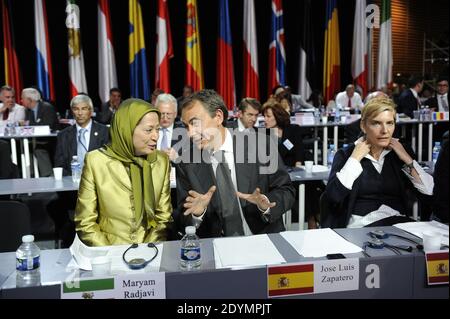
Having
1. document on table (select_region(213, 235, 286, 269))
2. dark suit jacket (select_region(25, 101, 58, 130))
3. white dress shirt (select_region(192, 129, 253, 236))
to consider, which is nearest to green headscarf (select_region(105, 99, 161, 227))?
white dress shirt (select_region(192, 129, 253, 236))

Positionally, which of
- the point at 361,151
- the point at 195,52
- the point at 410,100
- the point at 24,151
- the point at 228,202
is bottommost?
the point at 24,151

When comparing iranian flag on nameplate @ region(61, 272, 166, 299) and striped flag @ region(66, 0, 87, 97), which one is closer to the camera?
iranian flag on nameplate @ region(61, 272, 166, 299)

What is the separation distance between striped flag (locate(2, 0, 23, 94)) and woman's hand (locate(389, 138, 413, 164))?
6806 millimetres

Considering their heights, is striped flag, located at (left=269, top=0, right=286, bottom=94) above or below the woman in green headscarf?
above

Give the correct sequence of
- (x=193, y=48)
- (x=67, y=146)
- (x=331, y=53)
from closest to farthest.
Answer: (x=67, y=146)
(x=193, y=48)
(x=331, y=53)

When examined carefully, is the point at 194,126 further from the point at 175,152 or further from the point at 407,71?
the point at 407,71

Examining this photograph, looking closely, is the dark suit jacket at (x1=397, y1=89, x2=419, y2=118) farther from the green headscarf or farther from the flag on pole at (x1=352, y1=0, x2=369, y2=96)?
the green headscarf

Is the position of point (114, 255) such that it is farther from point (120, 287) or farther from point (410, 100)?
point (410, 100)

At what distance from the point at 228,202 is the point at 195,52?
20.2 ft

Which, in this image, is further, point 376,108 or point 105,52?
point 105,52

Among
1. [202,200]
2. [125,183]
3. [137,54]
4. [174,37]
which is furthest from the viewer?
[174,37]

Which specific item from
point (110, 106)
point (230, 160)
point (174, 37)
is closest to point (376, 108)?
point (230, 160)

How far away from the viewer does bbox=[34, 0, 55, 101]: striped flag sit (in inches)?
276

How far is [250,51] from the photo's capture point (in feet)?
26.5
